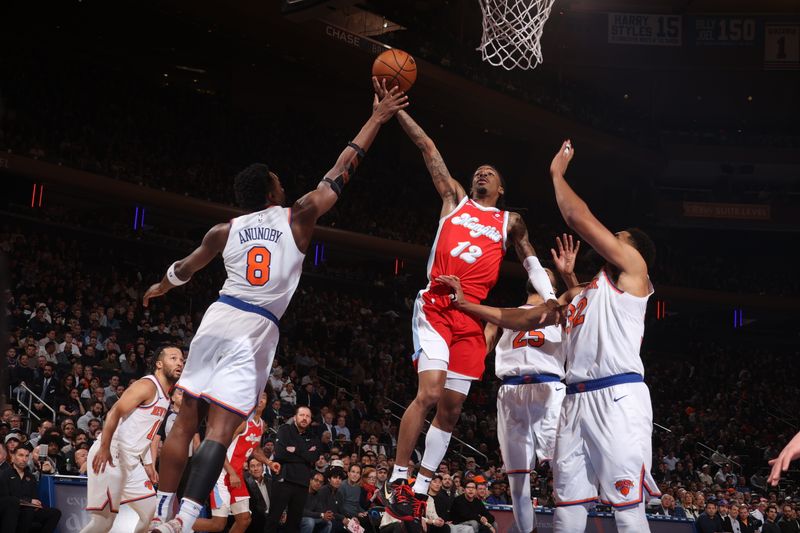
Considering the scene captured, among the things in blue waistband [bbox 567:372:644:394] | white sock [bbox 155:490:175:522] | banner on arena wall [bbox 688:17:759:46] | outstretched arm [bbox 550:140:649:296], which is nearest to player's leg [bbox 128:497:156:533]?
white sock [bbox 155:490:175:522]

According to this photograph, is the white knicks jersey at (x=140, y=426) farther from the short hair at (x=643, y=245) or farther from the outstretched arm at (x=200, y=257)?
the short hair at (x=643, y=245)

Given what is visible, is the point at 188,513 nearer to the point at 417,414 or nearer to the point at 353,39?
the point at 417,414

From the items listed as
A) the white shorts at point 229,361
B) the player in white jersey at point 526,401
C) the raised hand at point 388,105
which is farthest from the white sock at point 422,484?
the raised hand at point 388,105

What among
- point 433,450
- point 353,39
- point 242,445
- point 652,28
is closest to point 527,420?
point 433,450

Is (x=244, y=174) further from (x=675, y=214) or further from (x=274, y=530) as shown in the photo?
(x=675, y=214)

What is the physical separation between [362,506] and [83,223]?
13.4 metres

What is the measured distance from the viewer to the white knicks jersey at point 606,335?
590cm

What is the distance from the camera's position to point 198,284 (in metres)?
22.3

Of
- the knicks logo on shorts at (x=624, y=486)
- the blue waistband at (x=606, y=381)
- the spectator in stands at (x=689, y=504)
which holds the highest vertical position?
the blue waistband at (x=606, y=381)

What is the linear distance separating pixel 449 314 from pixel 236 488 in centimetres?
433

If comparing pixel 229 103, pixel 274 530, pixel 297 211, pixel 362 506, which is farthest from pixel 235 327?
pixel 229 103

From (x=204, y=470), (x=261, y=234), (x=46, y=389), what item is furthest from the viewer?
(x=46, y=389)

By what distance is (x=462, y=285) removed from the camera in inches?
265

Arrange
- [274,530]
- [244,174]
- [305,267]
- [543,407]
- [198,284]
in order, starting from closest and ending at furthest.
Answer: [244,174]
[543,407]
[274,530]
[198,284]
[305,267]
